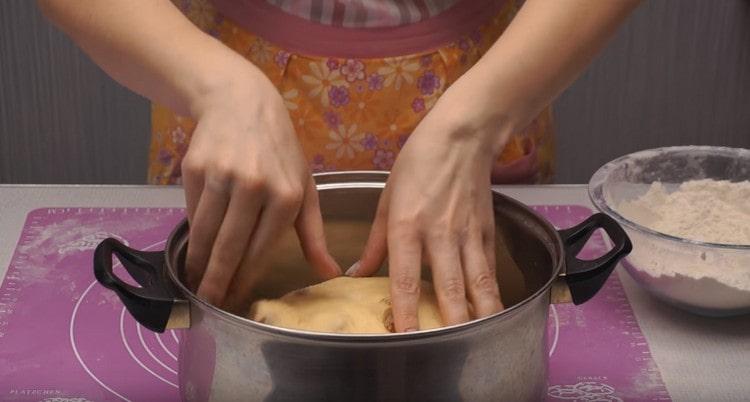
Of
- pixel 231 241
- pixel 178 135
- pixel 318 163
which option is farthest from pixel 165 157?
pixel 231 241

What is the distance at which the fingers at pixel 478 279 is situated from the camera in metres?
0.71

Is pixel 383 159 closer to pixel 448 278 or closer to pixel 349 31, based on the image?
pixel 349 31

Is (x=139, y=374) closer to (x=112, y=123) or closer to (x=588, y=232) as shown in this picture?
(x=588, y=232)

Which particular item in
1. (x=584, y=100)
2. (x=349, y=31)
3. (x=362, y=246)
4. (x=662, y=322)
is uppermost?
(x=349, y=31)

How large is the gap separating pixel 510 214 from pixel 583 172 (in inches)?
55.8

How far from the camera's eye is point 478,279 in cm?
71

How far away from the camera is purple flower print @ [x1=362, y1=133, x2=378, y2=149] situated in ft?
3.76

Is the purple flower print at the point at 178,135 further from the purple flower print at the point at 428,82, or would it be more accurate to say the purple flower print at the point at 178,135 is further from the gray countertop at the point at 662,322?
the purple flower print at the point at 428,82

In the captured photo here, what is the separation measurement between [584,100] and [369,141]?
103 centimetres

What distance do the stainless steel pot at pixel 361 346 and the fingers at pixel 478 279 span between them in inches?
1.9

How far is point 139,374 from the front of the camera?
2.65ft

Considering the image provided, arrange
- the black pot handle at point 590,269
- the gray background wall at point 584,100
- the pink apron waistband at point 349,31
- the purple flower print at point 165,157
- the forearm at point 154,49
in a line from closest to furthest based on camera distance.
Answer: the black pot handle at point 590,269 < the forearm at point 154,49 < the pink apron waistband at point 349,31 < the purple flower print at point 165,157 < the gray background wall at point 584,100

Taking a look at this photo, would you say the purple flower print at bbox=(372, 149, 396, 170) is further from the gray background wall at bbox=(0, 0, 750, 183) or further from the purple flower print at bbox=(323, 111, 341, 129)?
the gray background wall at bbox=(0, 0, 750, 183)

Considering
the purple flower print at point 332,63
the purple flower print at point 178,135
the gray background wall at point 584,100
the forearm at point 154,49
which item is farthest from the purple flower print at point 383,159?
the gray background wall at point 584,100
